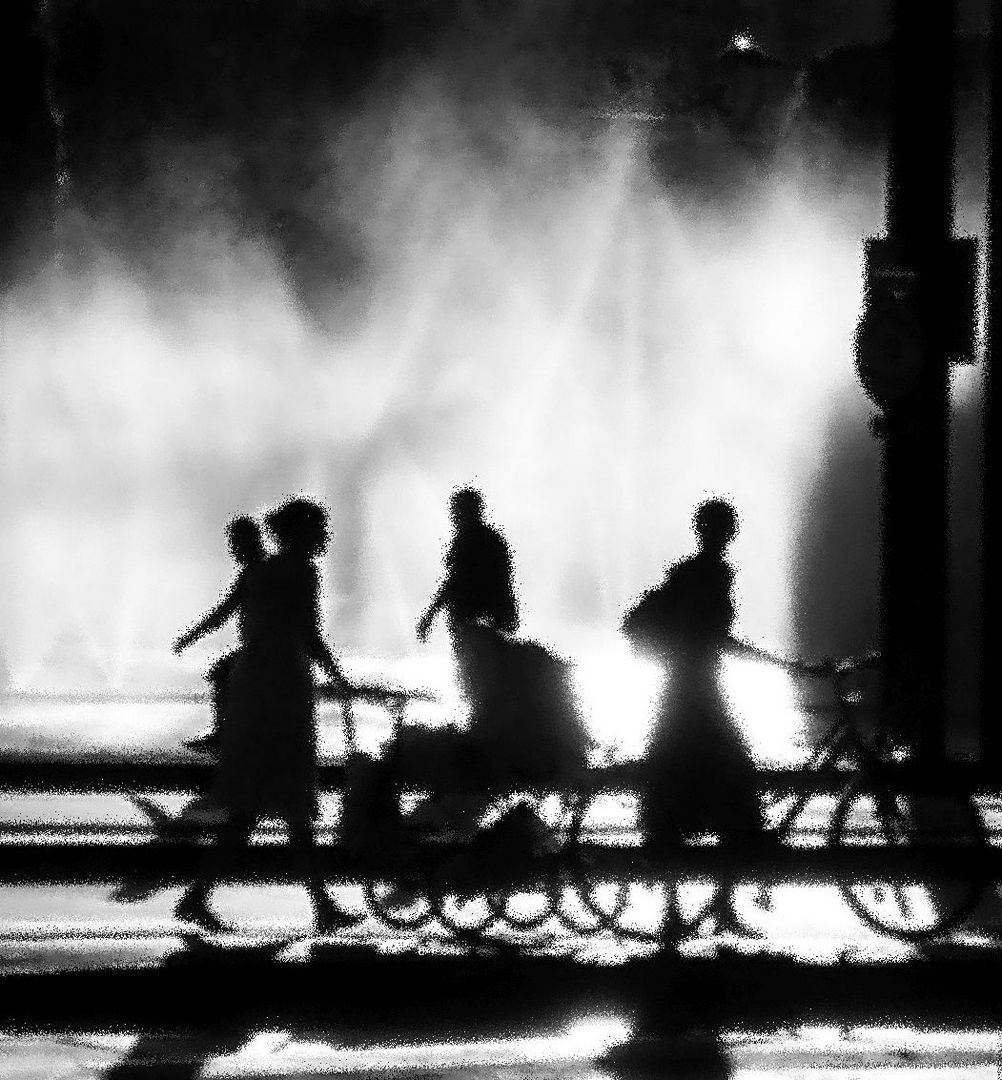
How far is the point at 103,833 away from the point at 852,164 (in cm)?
2253

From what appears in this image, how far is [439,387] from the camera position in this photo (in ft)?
129

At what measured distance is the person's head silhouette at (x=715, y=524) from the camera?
5.75 m

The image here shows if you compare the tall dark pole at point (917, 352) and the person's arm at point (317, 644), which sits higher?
the tall dark pole at point (917, 352)

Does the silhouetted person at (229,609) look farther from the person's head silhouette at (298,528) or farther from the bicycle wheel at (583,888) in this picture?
the bicycle wheel at (583,888)

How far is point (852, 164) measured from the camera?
27.2m

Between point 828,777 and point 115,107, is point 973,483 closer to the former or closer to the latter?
point 828,777

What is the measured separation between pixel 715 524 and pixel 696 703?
0.71 metres

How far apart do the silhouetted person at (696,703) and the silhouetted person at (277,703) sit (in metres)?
1.34

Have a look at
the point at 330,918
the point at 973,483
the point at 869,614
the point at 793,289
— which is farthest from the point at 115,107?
the point at 330,918

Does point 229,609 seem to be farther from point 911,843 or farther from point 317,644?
point 911,843

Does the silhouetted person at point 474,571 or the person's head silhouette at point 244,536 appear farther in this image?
the person's head silhouette at point 244,536

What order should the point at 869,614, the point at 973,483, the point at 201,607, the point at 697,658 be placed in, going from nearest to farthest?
the point at 697,658
the point at 973,483
the point at 869,614
the point at 201,607

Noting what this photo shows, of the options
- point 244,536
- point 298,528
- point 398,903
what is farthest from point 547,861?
point 244,536

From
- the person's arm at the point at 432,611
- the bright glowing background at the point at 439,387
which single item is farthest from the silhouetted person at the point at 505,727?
the bright glowing background at the point at 439,387
